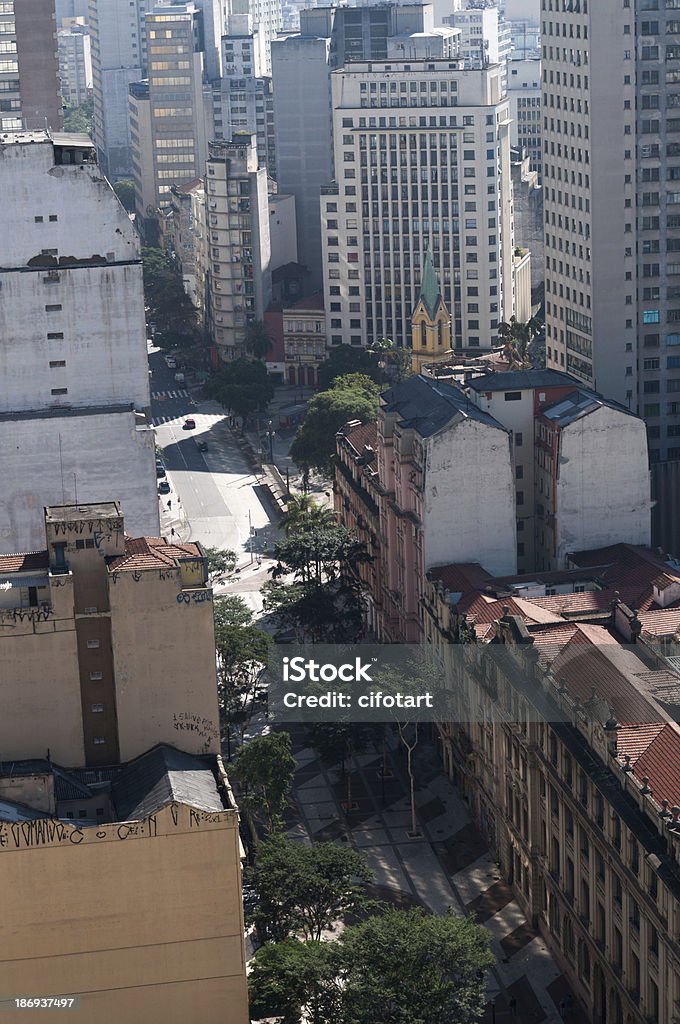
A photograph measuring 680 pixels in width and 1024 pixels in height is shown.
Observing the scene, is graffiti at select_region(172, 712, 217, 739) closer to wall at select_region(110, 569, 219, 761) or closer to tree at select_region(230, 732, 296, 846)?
wall at select_region(110, 569, 219, 761)

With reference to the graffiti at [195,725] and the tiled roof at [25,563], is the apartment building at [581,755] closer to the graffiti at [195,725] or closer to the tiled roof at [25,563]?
the graffiti at [195,725]

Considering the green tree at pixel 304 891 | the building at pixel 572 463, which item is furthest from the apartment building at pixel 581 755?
the green tree at pixel 304 891

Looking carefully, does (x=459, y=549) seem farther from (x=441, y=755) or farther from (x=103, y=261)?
(x=103, y=261)

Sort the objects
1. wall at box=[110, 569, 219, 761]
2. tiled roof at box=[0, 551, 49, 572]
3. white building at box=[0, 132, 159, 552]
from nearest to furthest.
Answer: wall at box=[110, 569, 219, 761], tiled roof at box=[0, 551, 49, 572], white building at box=[0, 132, 159, 552]

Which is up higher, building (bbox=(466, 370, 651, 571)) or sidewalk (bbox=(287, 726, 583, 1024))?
building (bbox=(466, 370, 651, 571))

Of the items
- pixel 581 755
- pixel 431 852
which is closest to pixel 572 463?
pixel 431 852

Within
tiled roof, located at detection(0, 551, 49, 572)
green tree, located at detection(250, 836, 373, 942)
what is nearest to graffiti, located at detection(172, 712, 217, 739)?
tiled roof, located at detection(0, 551, 49, 572)
